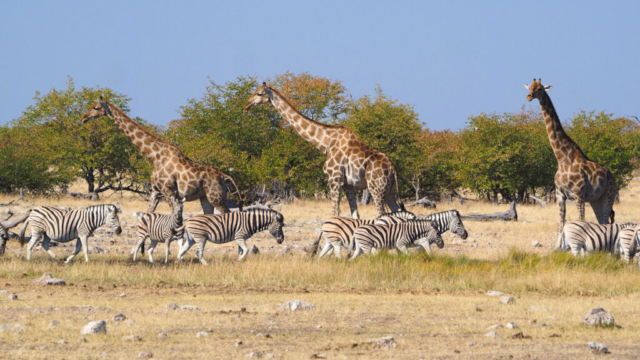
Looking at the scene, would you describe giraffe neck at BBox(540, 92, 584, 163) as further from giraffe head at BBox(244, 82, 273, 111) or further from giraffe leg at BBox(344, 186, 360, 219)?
giraffe head at BBox(244, 82, 273, 111)

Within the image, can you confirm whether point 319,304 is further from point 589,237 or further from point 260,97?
point 260,97

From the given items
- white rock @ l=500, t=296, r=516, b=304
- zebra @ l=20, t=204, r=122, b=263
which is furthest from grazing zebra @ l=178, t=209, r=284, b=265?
white rock @ l=500, t=296, r=516, b=304

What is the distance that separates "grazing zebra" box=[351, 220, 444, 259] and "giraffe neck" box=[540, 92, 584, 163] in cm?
539

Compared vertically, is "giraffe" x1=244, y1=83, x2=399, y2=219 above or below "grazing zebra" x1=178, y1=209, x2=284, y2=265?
above

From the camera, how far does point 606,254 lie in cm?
1435

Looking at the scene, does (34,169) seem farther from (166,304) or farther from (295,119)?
(166,304)

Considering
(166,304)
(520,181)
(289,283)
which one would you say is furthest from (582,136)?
(166,304)

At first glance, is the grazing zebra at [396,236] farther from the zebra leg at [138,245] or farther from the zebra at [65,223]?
the zebra at [65,223]

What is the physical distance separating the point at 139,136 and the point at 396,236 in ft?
24.7

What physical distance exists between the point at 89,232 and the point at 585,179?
36.4ft

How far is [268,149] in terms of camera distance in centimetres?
3897

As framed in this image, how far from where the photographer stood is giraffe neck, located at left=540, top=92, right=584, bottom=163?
18.6 m

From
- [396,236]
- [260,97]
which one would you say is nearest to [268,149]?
[260,97]

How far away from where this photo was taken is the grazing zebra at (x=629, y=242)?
46.6 feet
